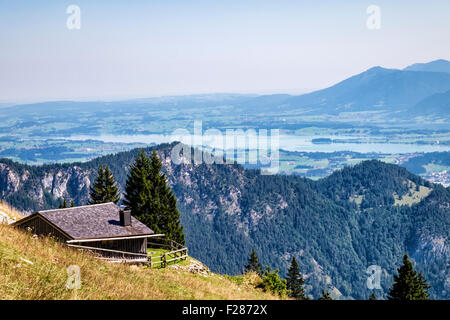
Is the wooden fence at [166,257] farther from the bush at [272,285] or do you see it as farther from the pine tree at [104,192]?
the pine tree at [104,192]

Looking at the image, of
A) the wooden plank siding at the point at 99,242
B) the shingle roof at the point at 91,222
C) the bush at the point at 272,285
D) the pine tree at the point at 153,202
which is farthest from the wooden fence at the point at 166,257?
the pine tree at the point at 153,202

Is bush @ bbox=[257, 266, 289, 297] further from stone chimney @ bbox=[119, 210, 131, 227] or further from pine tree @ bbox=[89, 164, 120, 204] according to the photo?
pine tree @ bbox=[89, 164, 120, 204]

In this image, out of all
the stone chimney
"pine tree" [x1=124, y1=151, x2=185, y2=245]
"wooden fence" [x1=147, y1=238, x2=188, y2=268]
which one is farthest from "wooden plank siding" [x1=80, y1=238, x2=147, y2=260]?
"pine tree" [x1=124, y1=151, x2=185, y2=245]

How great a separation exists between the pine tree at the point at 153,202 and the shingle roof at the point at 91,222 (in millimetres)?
16228

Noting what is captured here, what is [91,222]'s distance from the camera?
122ft

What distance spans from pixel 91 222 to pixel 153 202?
21396mm

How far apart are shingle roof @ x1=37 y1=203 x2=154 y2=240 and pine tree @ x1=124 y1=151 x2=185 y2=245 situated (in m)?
16.2

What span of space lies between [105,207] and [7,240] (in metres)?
21.2
